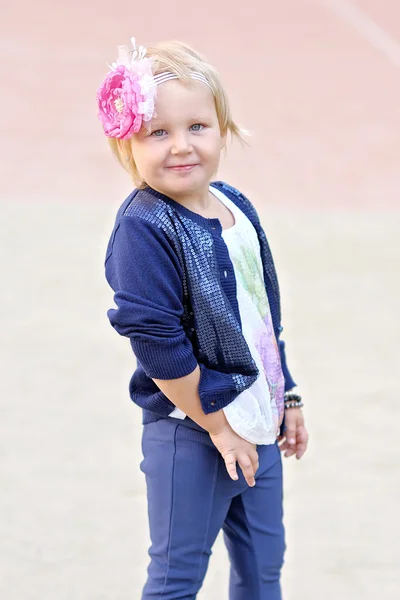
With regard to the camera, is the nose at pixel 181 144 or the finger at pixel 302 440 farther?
the finger at pixel 302 440

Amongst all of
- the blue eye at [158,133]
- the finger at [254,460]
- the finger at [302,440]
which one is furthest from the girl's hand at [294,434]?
the blue eye at [158,133]

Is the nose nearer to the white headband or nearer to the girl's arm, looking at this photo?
the white headband

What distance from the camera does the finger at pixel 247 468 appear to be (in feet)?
6.32

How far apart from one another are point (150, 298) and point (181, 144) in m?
0.29

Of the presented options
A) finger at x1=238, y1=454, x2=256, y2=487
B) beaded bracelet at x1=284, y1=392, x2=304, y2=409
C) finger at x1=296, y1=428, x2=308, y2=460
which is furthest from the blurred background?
finger at x1=238, y1=454, x2=256, y2=487

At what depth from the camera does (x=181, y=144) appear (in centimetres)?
182

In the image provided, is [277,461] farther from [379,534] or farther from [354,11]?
[354,11]

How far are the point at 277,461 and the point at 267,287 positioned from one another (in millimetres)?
372

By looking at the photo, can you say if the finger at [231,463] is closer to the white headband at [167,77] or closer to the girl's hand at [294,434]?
the girl's hand at [294,434]

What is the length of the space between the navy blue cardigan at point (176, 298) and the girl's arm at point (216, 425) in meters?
0.02

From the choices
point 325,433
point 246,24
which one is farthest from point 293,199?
point 246,24

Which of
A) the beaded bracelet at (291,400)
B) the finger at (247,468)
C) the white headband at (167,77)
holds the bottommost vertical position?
the finger at (247,468)

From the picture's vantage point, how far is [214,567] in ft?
9.21

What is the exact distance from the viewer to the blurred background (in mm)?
2840
